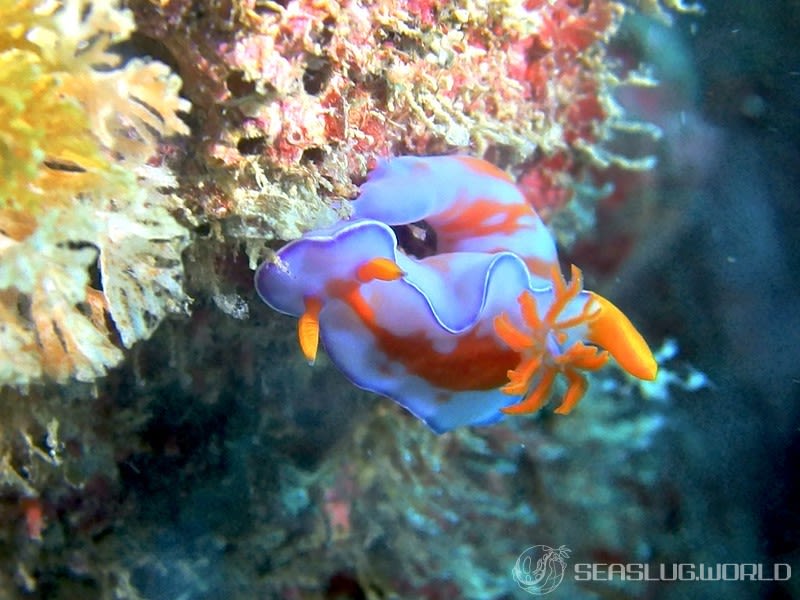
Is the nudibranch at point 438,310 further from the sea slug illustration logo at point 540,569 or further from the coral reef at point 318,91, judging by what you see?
the sea slug illustration logo at point 540,569

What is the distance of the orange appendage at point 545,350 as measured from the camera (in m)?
1.78

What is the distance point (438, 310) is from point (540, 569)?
7.76 ft

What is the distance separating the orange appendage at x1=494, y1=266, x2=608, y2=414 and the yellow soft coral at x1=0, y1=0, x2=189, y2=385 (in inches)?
36.6

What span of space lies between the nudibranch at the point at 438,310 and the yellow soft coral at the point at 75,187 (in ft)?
1.17

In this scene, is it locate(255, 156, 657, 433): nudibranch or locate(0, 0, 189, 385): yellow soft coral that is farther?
locate(255, 156, 657, 433): nudibranch

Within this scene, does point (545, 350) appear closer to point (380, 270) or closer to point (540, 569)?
point (380, 270)

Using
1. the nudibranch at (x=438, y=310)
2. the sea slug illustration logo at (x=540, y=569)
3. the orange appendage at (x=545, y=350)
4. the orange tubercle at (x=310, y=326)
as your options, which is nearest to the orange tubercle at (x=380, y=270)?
the nudibranch at (x=438, y=310)

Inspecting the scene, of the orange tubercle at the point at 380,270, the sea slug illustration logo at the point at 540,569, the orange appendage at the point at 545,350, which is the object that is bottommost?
the sea slug illustration logo at the point at 540,569

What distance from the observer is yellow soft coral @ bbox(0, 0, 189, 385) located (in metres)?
1.11

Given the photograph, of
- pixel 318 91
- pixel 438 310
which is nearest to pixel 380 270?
pixel 438 310

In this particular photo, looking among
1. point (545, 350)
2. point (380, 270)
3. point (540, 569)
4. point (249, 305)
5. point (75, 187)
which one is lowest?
point (540, 569)

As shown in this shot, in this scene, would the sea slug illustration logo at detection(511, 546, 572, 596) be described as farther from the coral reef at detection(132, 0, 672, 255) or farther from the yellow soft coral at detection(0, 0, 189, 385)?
the yellow soft coral at detection(0, 0, 189, 385)

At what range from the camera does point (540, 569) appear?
11.6ft

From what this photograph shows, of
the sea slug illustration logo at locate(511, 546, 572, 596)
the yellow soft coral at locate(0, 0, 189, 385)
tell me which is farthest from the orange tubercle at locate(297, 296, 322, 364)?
the sea slug illustration logo at locate(511, 546, 572, 596)
